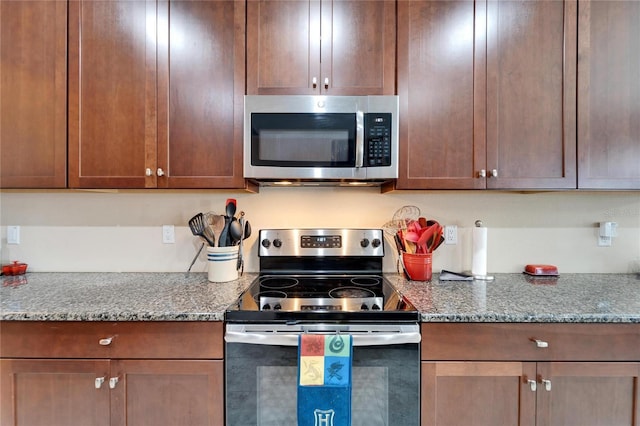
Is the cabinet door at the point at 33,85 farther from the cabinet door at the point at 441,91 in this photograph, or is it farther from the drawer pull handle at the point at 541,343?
the drawer pull handle at the point at 541,343

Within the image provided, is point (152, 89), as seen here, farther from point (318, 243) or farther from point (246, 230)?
point (318, 243)

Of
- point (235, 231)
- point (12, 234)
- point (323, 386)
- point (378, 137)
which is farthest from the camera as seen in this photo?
point (12, 234)

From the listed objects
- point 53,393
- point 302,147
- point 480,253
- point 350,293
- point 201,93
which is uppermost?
point 201,93

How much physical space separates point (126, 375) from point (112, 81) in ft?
4.20

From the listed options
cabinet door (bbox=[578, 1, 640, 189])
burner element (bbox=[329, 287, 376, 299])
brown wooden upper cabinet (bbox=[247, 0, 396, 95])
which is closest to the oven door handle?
burner element (bbox=[329, 287, 376, 299])

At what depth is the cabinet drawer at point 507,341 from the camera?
1049mm

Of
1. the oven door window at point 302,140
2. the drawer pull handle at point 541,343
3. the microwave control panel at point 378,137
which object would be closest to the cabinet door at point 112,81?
the oven door window at point 302,140

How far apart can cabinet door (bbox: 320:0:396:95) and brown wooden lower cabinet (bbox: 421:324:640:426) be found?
1.09m

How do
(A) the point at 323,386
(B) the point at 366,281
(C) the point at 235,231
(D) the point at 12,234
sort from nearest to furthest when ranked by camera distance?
(A) the point at 323,386 < (C) the point at 235,231 < (B) the point at 366,281 < (D) the point at 12,234

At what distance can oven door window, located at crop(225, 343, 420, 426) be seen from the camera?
3.39 ft

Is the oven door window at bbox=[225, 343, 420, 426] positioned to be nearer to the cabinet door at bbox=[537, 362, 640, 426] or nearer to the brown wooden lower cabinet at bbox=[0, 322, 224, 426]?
the brown wooden lower cabinet at bbox=[0, 322, 224, 426]

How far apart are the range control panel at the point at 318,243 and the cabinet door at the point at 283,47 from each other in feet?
2.43

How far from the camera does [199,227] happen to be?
1.52 metres

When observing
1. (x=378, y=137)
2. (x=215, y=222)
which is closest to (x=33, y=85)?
(x=215, y=222)
